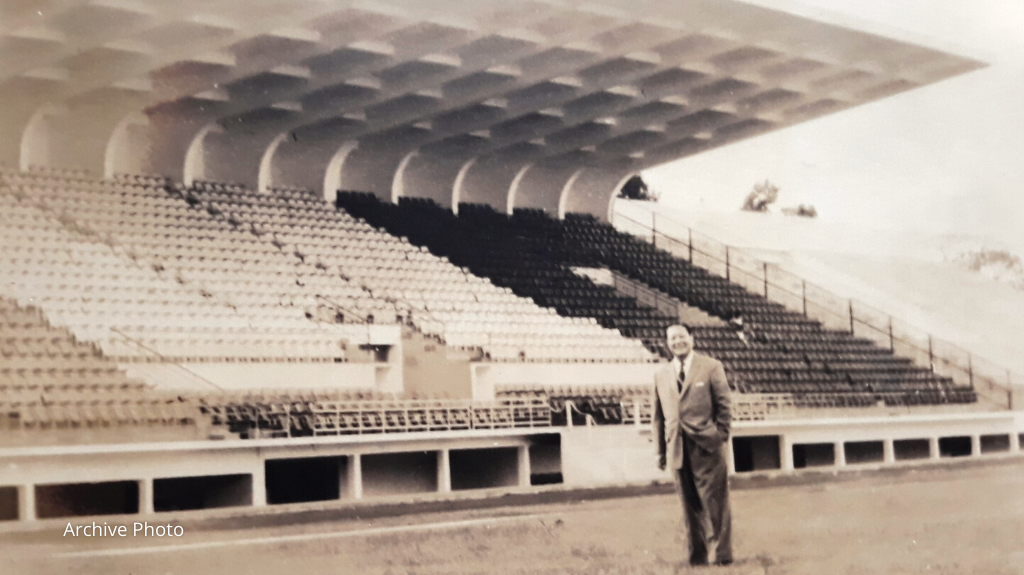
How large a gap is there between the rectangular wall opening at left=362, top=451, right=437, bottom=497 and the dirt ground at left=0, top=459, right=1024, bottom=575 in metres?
2.18

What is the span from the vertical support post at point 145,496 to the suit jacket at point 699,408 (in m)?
4.72

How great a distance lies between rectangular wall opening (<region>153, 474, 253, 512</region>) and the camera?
8852mm

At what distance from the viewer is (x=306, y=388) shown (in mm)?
9953

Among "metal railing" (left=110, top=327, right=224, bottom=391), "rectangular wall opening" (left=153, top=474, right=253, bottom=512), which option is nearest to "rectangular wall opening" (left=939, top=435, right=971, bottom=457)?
"rectangular wall opening" (left=153, top=474, right=253, bottom=512)

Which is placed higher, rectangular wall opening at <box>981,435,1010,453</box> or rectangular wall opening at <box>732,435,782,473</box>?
rectangular wall opening at <box>732,435,782,473</box>

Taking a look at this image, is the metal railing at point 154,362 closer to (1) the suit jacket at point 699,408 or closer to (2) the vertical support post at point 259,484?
(2) the vertical support post at point 259,484

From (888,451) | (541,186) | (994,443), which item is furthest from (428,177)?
(994,443)

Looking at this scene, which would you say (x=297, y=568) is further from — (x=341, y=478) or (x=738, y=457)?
(x=738, y=457)

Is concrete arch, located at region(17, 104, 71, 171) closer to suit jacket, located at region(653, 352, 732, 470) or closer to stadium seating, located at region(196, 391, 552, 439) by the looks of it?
stadium seating, located at region(196, 391, 552, 439)

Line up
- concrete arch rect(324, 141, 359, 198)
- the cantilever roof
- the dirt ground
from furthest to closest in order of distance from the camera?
concrete arch rect(324, 141, 359, 198)
the cantilever roof
the dirt ground

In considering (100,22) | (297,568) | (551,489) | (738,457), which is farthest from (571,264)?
(297,568)

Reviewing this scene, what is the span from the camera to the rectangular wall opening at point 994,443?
14.2 metres

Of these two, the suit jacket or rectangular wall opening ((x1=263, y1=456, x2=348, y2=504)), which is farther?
rectangular wall opening ((x1=263, y1=456, x2=348, y2=504))

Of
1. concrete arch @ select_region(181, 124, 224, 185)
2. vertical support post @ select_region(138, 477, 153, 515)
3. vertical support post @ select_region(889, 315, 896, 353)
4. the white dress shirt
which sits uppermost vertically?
concrete arch @ select_region(181, 124, 224, 185)
